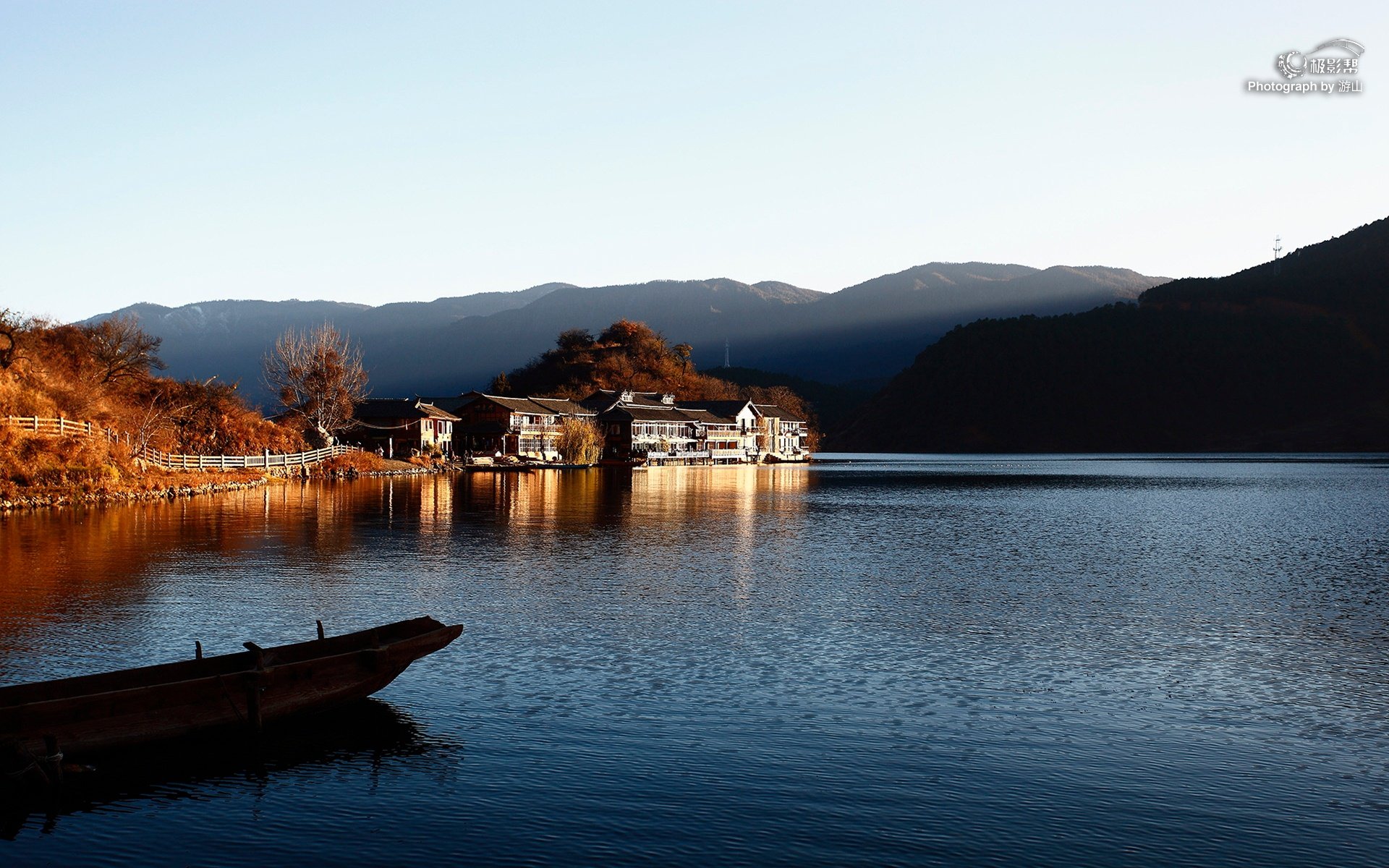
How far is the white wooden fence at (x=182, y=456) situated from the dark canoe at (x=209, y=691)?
47717 mm

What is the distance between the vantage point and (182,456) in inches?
2965

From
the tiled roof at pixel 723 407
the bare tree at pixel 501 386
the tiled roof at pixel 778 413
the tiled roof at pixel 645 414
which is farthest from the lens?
the tiled roof at pixel 778 413

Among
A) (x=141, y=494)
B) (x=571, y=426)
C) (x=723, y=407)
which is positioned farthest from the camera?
(x=723, y=407)

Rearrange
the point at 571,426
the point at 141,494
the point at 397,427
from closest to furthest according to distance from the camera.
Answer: the point at 141,494 < the point at 397,427 < the point at 571,426

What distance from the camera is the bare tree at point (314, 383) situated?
108250mm

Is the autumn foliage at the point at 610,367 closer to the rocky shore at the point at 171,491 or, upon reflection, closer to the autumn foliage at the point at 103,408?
the rocky shore at the point at 171,491

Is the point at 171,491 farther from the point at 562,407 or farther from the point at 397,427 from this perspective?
the point at 562,407

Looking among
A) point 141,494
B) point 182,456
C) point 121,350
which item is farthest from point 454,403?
point 141,494

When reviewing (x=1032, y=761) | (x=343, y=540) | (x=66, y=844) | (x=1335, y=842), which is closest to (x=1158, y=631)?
(x=1032, y=761)

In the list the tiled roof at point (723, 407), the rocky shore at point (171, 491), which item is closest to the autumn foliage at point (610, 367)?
the tiled roof at point (723, 407)

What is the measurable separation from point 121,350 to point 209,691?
84800 mm

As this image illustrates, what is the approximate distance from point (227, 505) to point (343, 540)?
20.5 meters

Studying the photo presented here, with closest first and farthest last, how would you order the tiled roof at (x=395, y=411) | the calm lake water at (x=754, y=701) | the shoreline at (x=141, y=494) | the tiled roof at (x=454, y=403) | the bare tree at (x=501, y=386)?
1. the calm lake water at (x=754, y=701)
2. the shoreline at (x=141, y=494)
3. the tiled roof at (x=395, y=411)
4. the tiled roof at (x=454, y=403)
5. the bare tree at (x=501, y=386)

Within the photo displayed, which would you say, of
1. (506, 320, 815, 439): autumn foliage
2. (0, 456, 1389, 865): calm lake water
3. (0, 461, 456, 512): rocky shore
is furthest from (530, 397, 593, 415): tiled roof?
(0, 456, 1389, 865): calm lake water
